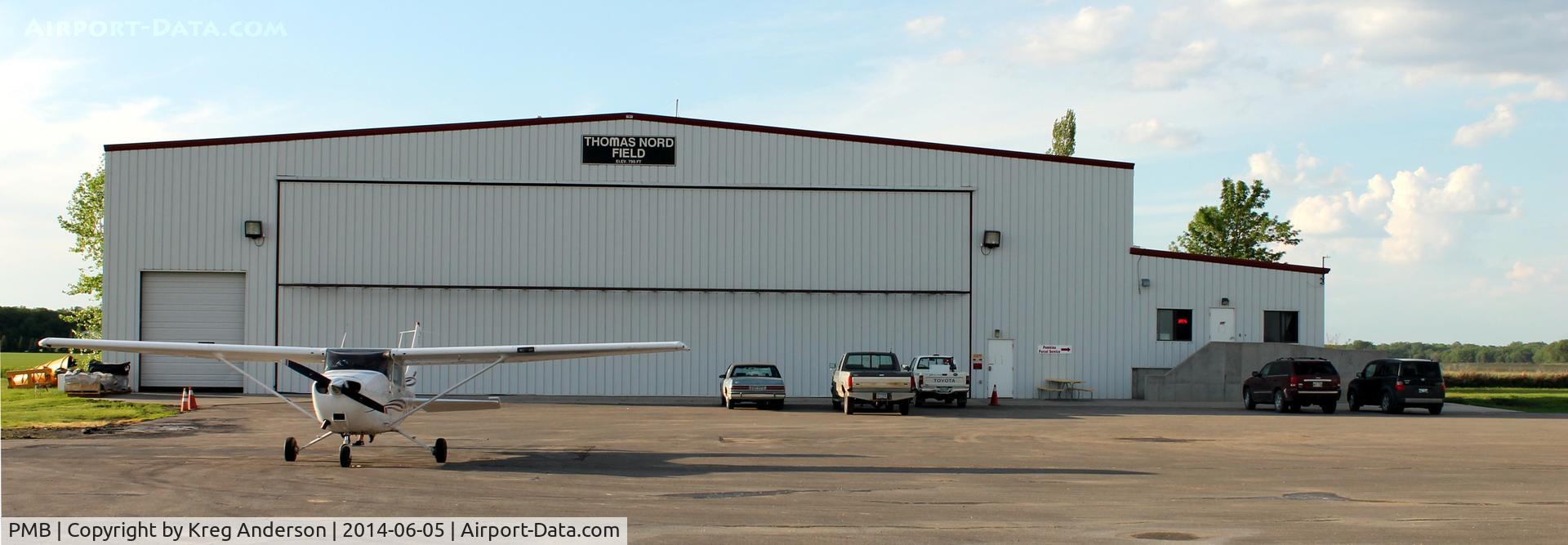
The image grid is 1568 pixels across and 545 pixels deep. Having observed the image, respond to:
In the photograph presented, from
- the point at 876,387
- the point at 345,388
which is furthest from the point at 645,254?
the point at 345,388

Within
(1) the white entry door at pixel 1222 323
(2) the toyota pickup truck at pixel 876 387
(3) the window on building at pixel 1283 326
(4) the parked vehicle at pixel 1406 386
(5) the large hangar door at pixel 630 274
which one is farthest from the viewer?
(3) the window on building at pixel 1283 326

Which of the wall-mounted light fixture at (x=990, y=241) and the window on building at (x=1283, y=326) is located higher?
the wall-mounted light fixture at (x=990, y=241)

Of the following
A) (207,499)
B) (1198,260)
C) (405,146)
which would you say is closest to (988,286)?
(1198,260)

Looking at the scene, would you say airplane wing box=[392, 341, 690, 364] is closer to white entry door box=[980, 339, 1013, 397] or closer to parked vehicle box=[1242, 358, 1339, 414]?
parked vehicle box=[1242, 358, 1339, 414]

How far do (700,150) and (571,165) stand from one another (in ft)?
13.1

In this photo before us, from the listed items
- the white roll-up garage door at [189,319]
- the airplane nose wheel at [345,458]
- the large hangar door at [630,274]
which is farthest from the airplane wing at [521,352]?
the white roll-up garage door at [189,319]

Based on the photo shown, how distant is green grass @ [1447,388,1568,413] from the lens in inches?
1420

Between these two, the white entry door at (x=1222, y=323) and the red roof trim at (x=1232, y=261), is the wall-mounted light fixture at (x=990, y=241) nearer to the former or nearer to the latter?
the red roof trim at (x=1232, y=261)

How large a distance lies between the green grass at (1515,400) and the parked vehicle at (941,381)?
15744 mm

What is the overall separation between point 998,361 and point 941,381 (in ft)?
17.7

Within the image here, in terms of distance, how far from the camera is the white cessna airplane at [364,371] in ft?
51.6

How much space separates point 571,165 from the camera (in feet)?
124

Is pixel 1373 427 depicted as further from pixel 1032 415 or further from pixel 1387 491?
pixel 1387 491

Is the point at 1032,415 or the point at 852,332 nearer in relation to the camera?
the point at 1032,415
